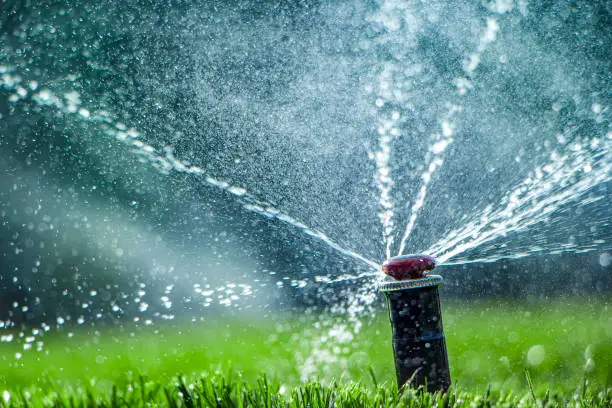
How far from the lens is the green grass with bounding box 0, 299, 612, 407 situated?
2.17m

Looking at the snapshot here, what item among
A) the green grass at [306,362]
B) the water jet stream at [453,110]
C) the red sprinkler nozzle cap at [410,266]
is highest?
Result: the water jet stream at [453,110]

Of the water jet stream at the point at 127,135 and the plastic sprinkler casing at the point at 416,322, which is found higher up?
the water jet stream at the point at 127,135

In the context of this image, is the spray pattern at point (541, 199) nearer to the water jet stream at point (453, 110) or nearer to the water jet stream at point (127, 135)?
the water jet stream at point (453, 110)

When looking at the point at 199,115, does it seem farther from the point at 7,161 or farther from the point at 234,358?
the point at 234,358

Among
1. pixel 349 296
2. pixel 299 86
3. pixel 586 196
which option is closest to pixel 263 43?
pixel 299 86

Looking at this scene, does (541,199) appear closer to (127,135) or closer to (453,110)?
(453,110)

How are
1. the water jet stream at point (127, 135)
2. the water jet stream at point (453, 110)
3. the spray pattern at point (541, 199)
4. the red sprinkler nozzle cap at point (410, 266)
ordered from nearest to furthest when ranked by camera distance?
the red sprinkler nozzle cap at point (410, 266), the spray pattern at point (541, 199), the water jet stream at point (453, 110), the water jet stream at point (127, 135)

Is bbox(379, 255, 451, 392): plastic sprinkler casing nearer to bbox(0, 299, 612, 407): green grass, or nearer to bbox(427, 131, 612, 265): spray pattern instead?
bbox(0, 299, 612, 407): green grass

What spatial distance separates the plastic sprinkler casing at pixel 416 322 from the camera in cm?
216

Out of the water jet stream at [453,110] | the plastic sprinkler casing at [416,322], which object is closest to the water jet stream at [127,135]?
the water jet stream at [453,110]

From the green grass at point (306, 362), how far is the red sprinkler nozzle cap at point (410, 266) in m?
0.41

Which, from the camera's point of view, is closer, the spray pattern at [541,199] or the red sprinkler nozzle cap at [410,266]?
the red sprinkler nozzle cap at [410,266]

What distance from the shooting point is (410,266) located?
2.16 metres

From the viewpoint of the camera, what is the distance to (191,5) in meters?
8.14
